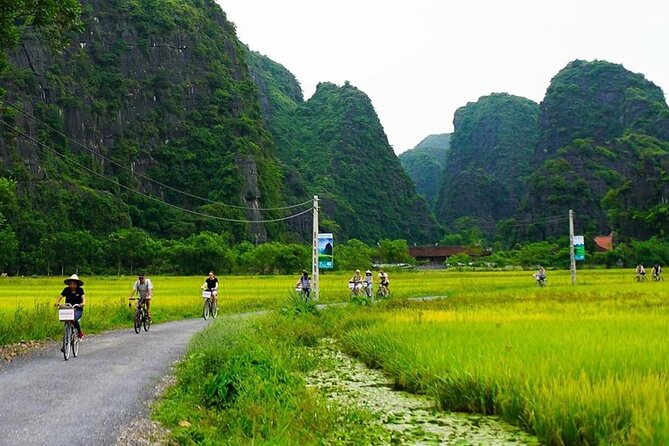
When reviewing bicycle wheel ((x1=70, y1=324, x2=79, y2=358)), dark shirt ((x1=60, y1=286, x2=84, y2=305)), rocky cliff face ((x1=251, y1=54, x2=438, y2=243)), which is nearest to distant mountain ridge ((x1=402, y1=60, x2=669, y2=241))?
rocky cliff face ((x1=251, y1=54, x2=438, y2=243))

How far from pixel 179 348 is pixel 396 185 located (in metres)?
163

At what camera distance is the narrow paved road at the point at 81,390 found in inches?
236

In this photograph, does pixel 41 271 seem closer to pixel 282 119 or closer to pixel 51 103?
pixel 51 103

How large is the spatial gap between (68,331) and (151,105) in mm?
112843

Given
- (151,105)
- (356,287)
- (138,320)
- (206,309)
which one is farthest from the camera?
(151,105)

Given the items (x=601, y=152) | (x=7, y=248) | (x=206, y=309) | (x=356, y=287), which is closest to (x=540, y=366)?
(x=206, y=309)

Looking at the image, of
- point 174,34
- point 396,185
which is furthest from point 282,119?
point 174,34

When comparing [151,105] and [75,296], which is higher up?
[151,105]

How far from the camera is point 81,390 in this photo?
26.6 feet

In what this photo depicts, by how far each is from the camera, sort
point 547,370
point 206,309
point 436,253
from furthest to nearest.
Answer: point 436,253
point 206,309
point 547,370

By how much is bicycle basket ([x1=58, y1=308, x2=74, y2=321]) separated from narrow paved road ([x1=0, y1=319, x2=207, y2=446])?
78 cm

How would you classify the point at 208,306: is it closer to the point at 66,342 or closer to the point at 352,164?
the point at 66,342

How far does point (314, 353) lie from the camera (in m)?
11.6

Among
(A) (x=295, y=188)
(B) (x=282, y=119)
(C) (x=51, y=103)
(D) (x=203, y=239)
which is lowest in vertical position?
(D) (x=203, y=239)
